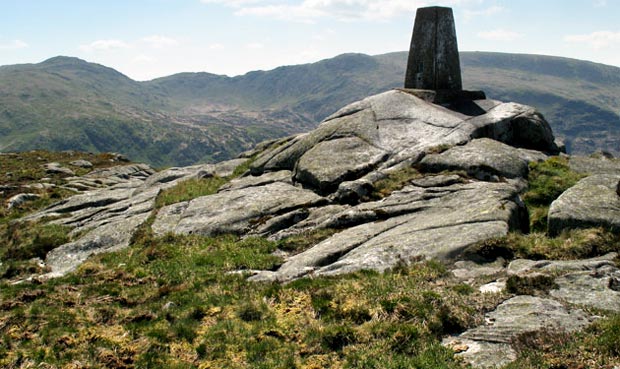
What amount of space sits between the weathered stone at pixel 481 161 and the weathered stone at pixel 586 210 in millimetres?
6222

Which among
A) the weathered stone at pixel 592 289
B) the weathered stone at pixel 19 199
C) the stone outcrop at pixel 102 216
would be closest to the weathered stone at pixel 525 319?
the weathered stone at pixel 592 289

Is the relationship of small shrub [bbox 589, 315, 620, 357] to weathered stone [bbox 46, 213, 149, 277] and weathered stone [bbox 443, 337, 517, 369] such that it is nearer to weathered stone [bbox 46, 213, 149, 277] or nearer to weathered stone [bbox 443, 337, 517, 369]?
weathered stone [bbox 443, 337, 517, 369]

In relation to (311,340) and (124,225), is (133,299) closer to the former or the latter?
(311,340)

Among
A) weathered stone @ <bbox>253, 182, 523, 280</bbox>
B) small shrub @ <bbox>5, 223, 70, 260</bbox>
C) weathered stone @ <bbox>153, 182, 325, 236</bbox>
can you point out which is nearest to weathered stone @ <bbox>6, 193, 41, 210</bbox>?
small shrub @ <bbox>5, 223, 70, 260</bbox>

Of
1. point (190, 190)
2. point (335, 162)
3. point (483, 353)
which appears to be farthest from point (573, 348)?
point (190, 190)

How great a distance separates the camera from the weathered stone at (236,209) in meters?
27.3

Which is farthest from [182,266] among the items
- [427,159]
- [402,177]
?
[427,159]

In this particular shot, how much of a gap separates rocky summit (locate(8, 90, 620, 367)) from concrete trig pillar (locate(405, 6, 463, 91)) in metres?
3.00

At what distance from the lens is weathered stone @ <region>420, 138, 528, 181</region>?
28.3 metres

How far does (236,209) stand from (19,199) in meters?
30.0

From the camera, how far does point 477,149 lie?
30.6 metres

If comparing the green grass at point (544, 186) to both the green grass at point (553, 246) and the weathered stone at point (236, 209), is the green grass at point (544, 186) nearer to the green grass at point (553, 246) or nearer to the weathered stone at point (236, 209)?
the green grass at point (553, 246)

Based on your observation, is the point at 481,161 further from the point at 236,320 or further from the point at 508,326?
the point at 236,320

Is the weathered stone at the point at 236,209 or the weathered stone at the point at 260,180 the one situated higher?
the weathered stone at the point at 260,180
